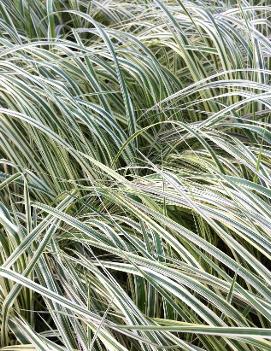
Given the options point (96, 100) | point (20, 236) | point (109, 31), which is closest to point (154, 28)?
point (109, 31)

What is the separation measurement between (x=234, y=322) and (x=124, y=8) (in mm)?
1176

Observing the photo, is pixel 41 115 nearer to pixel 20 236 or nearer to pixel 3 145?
pixel 3 145

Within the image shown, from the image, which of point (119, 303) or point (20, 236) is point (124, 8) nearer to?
point (20, 236)

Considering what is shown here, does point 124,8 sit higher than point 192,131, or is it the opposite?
point 124,8

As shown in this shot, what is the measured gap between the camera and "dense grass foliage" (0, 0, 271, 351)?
3.05 ft

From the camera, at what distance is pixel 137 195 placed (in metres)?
1.07

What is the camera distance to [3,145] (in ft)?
4.28

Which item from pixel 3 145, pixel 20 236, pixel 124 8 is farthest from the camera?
pixel 124 8

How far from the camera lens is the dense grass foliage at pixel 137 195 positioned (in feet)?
3.05

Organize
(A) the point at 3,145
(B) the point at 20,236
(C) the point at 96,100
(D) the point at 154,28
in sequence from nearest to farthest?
(B) the point at 20,236 < (A) the point at 3,145 < (C) the point at 96,100 < (D) the point at 154,28

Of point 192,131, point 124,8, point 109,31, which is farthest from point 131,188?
point 124,8

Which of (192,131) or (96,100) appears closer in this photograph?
(192,131)

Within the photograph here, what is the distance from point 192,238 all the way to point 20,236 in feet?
1.06

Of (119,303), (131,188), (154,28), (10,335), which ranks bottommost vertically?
(10,335)
